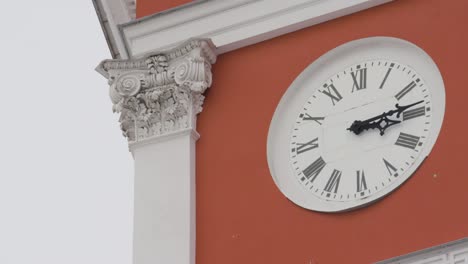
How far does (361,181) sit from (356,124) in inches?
20.8

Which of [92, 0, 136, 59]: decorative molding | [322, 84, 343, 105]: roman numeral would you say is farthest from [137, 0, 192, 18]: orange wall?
[322, 84, 343, 105]: roman numeral

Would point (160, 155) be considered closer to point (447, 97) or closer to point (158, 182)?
point (158, 182)

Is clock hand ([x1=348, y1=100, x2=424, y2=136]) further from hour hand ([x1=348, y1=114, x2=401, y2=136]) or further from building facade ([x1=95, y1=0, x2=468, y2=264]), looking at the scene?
building facade ([x1=95, y1=0, x2=468, y2=264])

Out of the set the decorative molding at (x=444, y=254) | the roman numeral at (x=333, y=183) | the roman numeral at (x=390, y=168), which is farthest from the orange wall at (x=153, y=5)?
the decorative molding at (x=444, y=254)

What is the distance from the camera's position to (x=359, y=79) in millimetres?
17609

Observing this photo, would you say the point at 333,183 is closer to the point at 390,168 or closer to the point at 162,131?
the point at 390,168

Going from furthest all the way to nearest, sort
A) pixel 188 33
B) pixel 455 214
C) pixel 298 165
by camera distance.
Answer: pixel 188 33
pixel 298 165
pixel 455 214

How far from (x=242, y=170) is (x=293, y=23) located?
1.37 meters

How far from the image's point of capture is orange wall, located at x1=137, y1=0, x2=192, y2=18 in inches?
742

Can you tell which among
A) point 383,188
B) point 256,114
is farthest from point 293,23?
point 383,188

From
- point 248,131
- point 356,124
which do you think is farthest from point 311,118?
point 248,131

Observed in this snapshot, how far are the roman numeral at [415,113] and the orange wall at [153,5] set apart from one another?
2.61 metres

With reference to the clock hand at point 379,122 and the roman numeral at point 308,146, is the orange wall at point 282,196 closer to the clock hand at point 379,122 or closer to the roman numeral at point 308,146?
the roman numeral at point 308,146

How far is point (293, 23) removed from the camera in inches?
714
